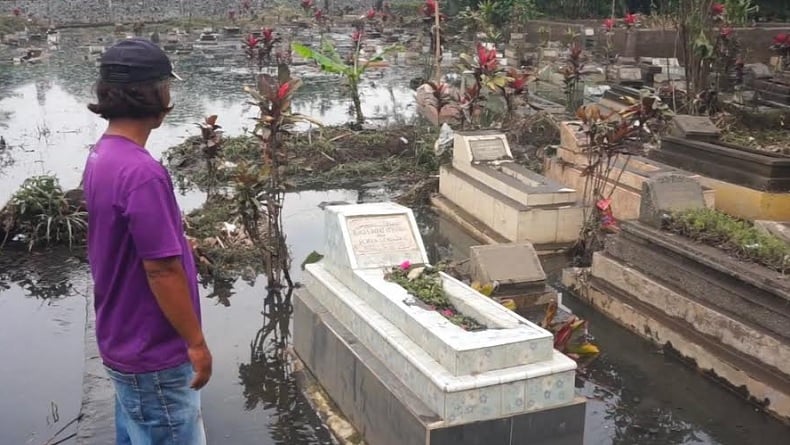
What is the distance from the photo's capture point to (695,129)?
9.30 metres

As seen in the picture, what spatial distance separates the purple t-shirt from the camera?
2.76 m

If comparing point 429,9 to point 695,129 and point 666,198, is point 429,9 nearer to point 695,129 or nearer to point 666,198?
point 695,129

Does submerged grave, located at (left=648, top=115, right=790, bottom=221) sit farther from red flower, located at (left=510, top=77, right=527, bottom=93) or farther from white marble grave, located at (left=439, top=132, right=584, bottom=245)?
red flower, located at (left=510, top=77, right=527, bottom=93)

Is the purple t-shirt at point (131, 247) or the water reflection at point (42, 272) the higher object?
the purple t-shirt at point (131, 247)

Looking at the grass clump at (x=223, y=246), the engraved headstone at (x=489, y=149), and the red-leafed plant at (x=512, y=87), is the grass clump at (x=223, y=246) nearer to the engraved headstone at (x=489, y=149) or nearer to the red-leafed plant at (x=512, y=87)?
the engraved headstone at (x=489, y=149)

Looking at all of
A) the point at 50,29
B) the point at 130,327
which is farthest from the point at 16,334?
the point at 50,29

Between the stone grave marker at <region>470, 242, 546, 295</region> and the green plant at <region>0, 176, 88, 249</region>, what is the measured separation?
195 inches

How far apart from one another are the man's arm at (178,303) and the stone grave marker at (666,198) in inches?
192

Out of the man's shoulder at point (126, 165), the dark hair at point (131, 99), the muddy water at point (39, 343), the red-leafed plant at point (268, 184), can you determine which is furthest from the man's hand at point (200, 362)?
the red-leafed plant at point (268, 184)

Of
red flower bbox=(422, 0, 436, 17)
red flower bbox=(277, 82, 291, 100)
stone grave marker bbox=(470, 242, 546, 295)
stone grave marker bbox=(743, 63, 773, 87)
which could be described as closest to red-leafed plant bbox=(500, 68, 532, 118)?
red flower bbox=(422, 0, 436, 17)

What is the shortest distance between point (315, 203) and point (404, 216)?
5.50 metres

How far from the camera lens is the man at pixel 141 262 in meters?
2.78

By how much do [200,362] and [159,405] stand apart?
0.28 m

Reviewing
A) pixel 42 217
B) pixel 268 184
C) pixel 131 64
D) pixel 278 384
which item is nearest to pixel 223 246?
pixel 268 184
